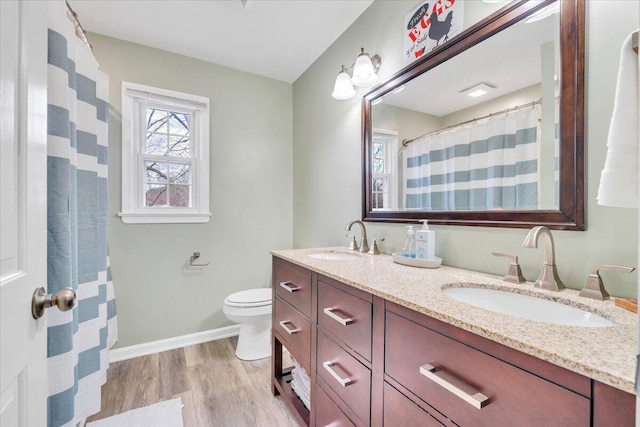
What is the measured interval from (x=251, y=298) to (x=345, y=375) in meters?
1.36

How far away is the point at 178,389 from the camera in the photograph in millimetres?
1803

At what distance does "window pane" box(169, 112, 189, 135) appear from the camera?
2.40m

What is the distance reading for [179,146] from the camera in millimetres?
2430

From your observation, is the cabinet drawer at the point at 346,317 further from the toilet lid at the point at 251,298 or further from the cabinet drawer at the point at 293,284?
the toilet lid at the point at 251,298

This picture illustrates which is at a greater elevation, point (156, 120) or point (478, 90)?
point (156, 120)

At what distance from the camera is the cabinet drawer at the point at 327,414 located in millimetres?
1073

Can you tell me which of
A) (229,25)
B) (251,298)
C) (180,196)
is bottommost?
(251,298)

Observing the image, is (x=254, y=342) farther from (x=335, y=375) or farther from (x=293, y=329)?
(x=335, y=375)

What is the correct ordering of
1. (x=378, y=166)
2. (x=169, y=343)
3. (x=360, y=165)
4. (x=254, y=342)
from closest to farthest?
(x=378, y=166), (x=360, y=165), (x=254, y=342), (x=169, y=343)

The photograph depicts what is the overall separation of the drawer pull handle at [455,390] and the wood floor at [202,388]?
117 cm

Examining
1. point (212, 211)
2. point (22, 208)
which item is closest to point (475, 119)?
point (22, 208)

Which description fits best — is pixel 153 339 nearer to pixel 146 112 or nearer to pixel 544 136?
pixel 146 112

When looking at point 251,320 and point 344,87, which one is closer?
point 344,87

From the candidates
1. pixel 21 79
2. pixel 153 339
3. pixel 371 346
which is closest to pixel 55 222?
pixel 21 79
